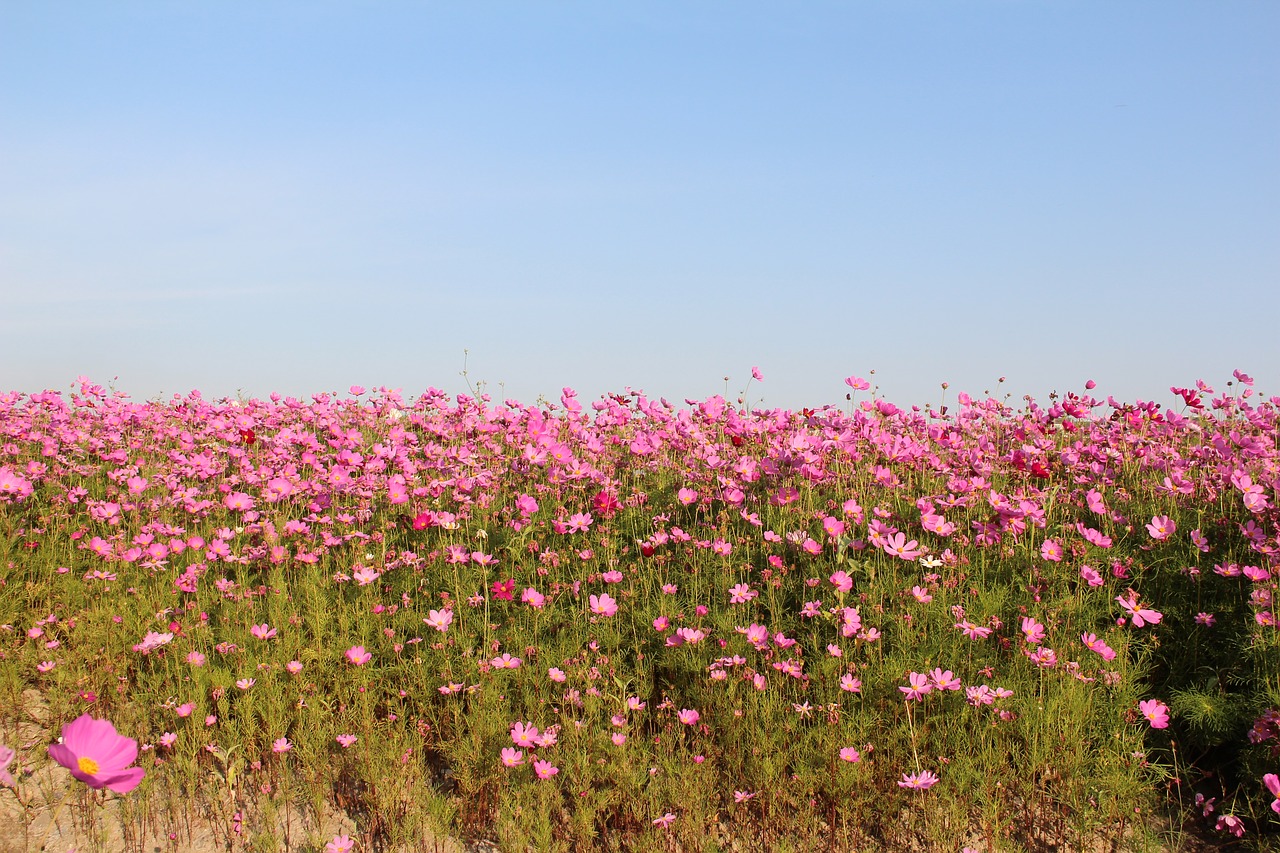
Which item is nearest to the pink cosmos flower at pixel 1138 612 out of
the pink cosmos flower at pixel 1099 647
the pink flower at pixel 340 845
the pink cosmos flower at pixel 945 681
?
the pink cosmos flower at pixel 1099 647

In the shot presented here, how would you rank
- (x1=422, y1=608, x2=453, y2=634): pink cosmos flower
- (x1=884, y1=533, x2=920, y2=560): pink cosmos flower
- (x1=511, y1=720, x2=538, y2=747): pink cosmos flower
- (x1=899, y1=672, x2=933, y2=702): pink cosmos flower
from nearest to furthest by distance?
1. (x1=511, y1=720, x2=538, y2=747): pink cosmos flower
2. (x1=899, y1=672, x2=933, y2=702): pink cosmos flower
3. (x1=422, y1=608, x2=453, y2=634): pink cosmos flower
4. (x1=884, y1=533, x2=920, y2=560): pink cosmos flower

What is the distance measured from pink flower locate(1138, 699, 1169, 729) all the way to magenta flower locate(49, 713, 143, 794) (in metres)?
3.86

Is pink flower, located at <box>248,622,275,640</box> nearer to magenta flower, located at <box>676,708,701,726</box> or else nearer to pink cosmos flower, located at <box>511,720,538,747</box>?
pink cosmos flower, located at <box>511,720,538,747</box>

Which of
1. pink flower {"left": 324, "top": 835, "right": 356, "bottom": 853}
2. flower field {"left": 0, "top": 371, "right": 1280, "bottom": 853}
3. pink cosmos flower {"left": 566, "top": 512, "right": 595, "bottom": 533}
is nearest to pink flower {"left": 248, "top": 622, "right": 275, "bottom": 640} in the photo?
flower field {"left": 0, "top": 371, "right": 1280, "bottom": 853}

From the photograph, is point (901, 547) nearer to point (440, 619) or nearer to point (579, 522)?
point (579, 522)

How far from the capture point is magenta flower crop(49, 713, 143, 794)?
66.9 inches

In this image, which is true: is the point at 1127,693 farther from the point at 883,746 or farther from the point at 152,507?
the point at 152,507

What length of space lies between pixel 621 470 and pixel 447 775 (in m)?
2.89

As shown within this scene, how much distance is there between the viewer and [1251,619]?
4.26 metres

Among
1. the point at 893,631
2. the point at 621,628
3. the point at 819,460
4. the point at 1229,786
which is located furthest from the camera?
the point at 819,460

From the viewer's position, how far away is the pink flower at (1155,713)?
3977mm

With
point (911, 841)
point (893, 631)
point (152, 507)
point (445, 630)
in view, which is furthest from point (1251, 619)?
point (152, 507)

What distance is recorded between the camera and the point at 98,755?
5.82 feet

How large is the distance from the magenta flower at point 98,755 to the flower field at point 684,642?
1.64 meters
